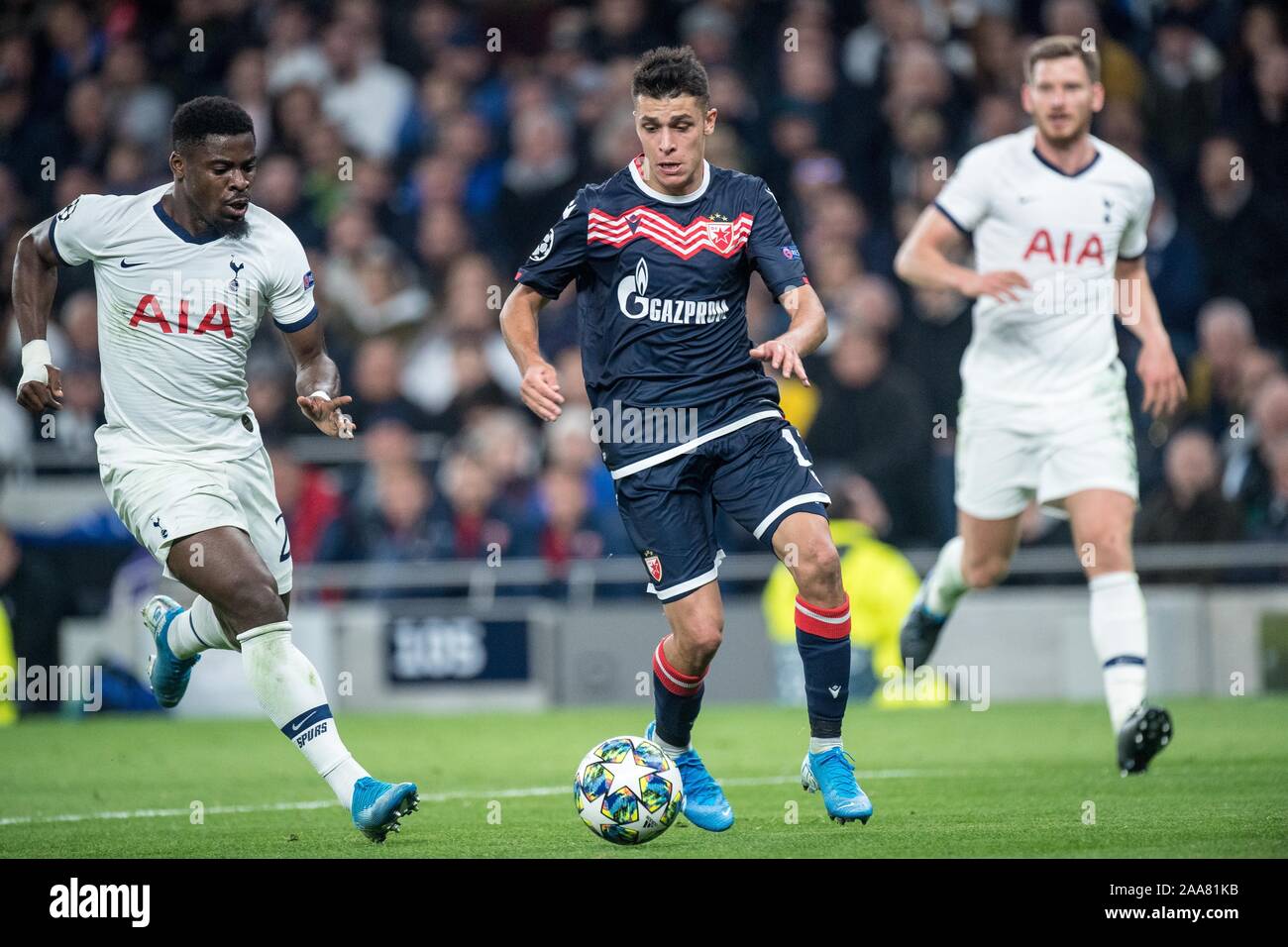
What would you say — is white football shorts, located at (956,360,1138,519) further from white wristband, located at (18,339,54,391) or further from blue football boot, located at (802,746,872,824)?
white wristband, located at (18,339,54,391)

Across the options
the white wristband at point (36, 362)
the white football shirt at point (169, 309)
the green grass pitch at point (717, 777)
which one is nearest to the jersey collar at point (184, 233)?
the white football shirt at point (169, 309)

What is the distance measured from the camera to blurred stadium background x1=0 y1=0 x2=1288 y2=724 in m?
12.9

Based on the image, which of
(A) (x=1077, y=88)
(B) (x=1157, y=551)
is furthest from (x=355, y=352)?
(A) (x=1077, y=88)

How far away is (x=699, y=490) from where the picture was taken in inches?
269

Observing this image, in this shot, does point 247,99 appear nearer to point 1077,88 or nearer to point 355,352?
point 355,352

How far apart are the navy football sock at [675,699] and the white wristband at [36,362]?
2400 mm

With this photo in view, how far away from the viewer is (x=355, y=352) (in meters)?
15.1

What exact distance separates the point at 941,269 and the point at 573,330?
638 cm

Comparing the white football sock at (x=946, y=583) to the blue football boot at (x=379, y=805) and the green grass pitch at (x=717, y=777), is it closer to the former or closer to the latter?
the green grass pitch at (x=717, y=777)

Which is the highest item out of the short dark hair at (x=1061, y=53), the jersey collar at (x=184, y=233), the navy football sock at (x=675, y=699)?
the short dark hair at (x=1061, y=53)

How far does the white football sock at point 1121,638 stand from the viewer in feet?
26.3

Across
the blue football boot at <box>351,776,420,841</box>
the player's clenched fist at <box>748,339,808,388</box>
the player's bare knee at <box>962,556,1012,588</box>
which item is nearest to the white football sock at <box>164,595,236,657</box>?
the blue football boot at <box>351,776,420,841</box>

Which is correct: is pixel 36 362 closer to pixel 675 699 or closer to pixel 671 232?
pixel 671 232

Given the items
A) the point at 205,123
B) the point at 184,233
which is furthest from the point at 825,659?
the point at 205,123
